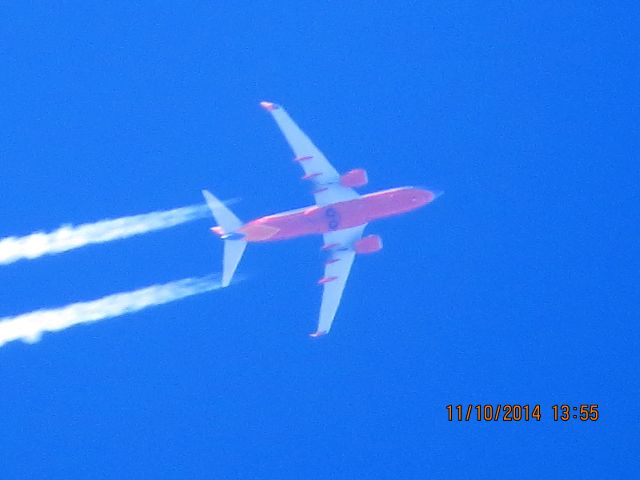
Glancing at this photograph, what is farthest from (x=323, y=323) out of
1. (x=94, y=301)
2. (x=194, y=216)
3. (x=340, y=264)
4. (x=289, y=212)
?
(x=94, y=301)

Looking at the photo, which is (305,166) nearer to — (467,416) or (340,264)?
(340,264)

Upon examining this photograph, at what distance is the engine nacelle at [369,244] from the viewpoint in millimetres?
20203

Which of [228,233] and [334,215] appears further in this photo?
[334,215]

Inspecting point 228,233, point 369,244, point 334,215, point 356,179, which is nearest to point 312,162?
point 356,179

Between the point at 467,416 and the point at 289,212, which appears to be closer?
the point at 289,212

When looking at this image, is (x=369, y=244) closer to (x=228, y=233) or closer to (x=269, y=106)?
(x=228, y=233)

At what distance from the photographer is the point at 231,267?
65.9ft

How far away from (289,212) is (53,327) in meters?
6.52

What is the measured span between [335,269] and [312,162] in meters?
2.74

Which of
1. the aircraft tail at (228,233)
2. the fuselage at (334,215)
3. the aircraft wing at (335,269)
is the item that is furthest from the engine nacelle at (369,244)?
the aircraft tail at (228,233)

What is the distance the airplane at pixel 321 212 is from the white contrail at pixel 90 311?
4.94 feet

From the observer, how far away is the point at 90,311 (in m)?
20.6

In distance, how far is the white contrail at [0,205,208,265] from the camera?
20.8 m

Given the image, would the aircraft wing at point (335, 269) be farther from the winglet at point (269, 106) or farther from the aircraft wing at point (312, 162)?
the winglet at point (269, 106)
